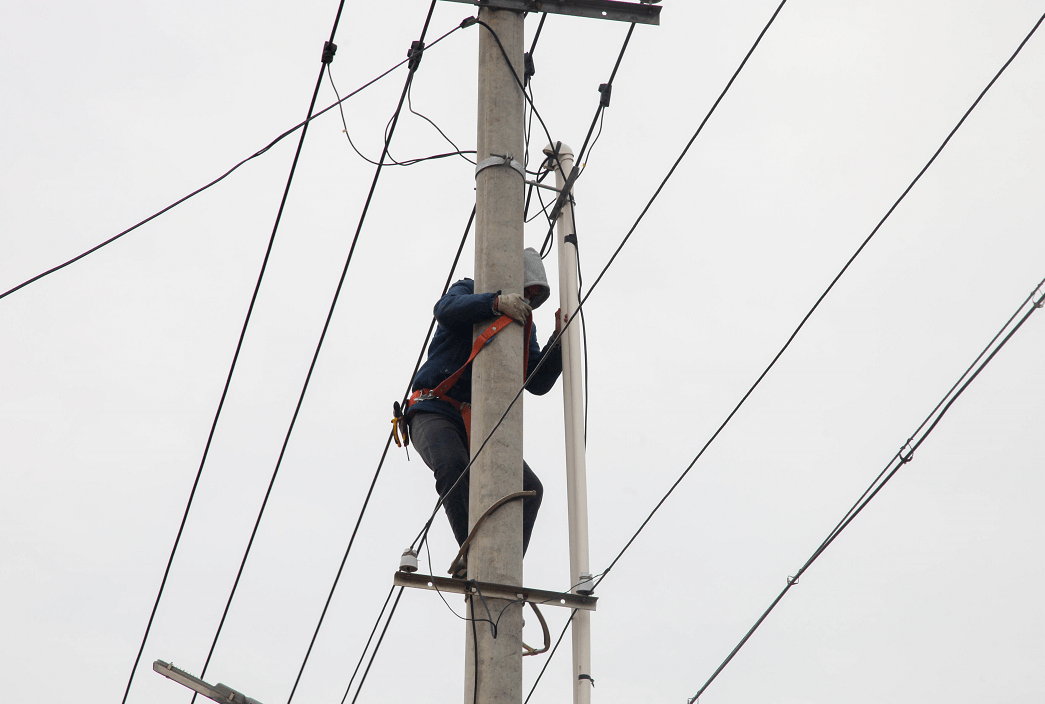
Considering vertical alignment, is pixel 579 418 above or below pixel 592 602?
above

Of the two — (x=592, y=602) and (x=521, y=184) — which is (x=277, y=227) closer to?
(x=521, y=184)

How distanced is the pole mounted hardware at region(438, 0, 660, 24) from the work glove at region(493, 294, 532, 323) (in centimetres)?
137

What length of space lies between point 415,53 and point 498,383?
1.91m

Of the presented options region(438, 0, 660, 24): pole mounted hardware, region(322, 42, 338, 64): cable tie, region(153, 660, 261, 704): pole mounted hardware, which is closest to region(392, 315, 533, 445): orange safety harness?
region(438, 0, 660, 24): pole mounted hardware

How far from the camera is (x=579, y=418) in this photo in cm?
499

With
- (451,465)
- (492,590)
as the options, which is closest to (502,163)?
(451,465)

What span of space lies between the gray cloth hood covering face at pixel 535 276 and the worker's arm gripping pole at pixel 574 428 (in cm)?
8

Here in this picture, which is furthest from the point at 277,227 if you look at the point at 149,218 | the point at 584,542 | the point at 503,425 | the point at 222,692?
the point at 222,692

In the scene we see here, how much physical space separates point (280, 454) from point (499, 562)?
295 cm

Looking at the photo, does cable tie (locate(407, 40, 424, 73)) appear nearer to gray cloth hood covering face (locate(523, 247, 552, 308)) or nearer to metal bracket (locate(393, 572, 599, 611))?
gray cloth hood covering face (locate(523, 247, 552, 308))

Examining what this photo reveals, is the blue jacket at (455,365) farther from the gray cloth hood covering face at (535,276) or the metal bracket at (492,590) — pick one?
the metal bracket at (492,590)

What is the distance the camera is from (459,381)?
5.46 metres

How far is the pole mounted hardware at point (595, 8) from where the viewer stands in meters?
5.18

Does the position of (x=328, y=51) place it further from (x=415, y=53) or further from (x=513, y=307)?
(x=513, y=307)
